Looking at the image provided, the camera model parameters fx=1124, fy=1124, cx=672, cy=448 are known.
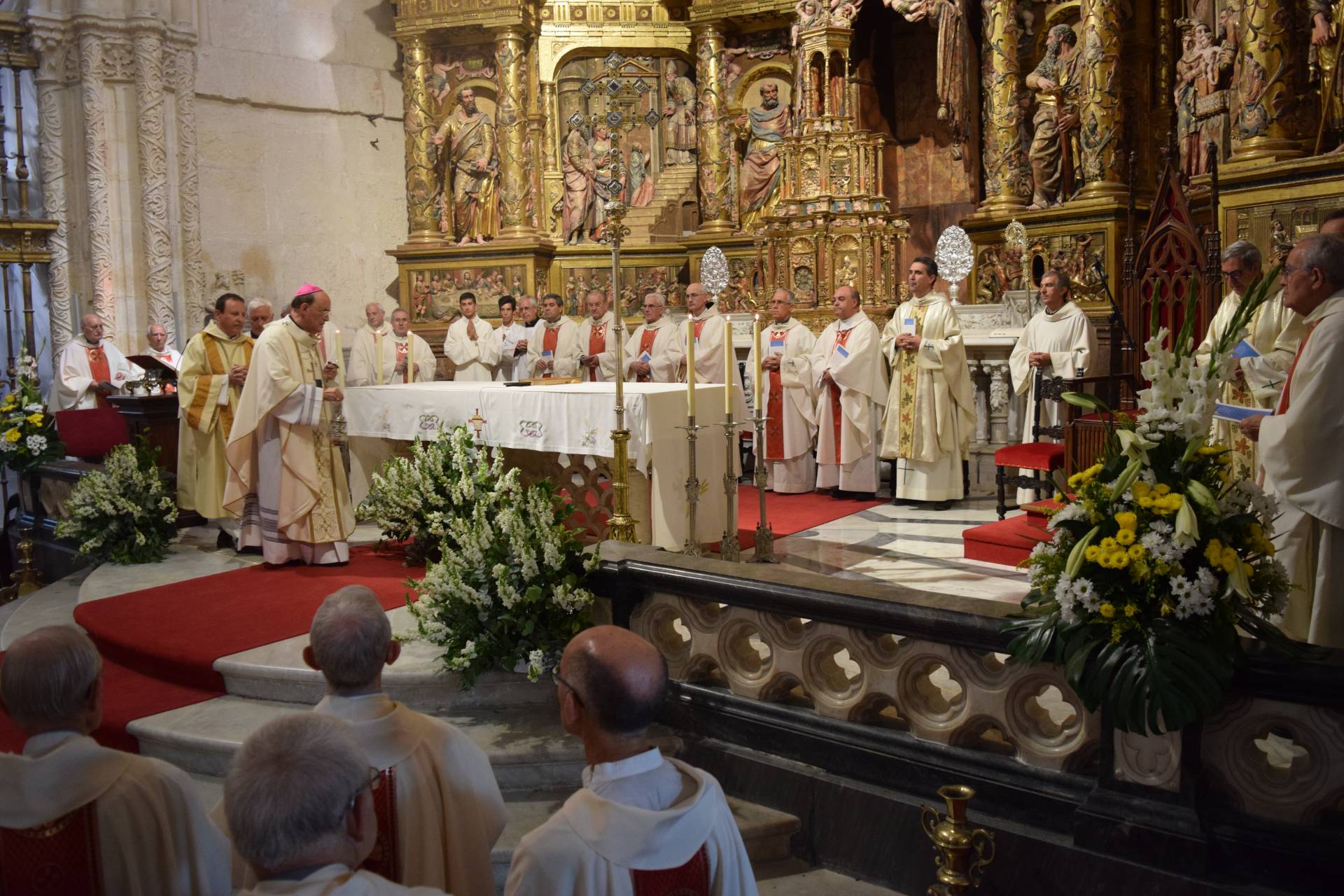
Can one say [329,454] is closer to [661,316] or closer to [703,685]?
[703,685]

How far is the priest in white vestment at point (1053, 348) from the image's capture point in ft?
27.9

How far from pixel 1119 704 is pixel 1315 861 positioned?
1.76 feet

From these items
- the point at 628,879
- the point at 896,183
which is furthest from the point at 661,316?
the point at 628,879

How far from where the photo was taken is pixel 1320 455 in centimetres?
345

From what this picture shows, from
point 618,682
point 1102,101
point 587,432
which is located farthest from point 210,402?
point 1102,101

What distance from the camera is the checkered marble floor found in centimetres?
618

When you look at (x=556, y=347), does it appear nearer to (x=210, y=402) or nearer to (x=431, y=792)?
(x=210, y=402)

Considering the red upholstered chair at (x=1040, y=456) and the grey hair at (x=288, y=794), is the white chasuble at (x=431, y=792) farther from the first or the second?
the red upholstered chair at (x=1040, y=456)

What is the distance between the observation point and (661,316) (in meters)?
10.6

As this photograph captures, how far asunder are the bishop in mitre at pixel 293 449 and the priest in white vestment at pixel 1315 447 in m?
5.00

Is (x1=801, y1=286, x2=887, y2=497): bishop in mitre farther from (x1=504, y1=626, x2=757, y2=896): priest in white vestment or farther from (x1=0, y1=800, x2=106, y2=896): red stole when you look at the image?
(x1=0, y1=800, x2=106, y2=896): red stole

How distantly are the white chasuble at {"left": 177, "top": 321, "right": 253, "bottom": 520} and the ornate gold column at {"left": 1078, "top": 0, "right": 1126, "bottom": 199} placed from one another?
293 inches

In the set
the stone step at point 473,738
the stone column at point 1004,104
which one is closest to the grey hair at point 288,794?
the stone step at point 473,738

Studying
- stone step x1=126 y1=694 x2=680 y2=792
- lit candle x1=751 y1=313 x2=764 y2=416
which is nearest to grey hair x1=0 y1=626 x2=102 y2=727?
stone step x1=126 y1=694 x2=680 y2=792
